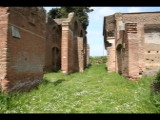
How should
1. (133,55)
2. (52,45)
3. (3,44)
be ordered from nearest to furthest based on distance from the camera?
(3,44) → (133,55) → (52,45)

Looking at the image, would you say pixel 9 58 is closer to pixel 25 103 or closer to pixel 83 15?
pixel 25 103

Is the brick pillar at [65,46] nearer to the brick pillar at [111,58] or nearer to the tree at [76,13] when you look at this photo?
the brick pillar at [111,58]

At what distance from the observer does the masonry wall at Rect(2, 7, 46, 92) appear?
823 centimetres

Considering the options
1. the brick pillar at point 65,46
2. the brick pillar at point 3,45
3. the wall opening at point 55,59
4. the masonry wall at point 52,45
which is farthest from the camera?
the wall opening at point 55,59

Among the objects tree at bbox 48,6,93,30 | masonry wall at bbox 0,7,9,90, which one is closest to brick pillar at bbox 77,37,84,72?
tree at bbox 48,6,93,30

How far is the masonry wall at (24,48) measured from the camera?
324 inches

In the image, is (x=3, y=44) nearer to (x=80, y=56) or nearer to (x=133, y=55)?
(x=133, y=55)

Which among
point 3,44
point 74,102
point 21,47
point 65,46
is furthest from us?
point 65,46

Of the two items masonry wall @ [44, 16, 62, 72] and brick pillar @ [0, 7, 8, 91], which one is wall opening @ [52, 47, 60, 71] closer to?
masonry wall @ [44, 16, 62, 72]

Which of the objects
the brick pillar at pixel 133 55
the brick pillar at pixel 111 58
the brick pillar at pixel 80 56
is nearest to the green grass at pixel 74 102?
the brick pillar at pixel 133 55

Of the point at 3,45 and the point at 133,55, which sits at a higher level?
the point at 3,45

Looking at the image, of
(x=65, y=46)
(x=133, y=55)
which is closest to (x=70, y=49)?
(x=65, y=46)

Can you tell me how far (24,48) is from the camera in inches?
372
